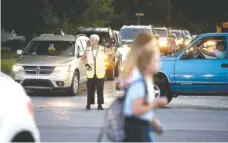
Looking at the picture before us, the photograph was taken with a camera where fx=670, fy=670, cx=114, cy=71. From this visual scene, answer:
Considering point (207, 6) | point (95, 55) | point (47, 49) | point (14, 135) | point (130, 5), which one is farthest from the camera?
point (130, 5)

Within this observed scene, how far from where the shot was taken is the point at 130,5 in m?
87.8

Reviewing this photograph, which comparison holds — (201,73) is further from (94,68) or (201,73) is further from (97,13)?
(97,13)

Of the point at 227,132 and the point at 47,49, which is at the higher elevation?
the point at 47,49

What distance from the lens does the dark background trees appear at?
34969 mm

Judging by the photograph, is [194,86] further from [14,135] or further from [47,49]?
[14,135]

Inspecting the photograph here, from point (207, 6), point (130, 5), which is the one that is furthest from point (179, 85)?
point (130, 5)

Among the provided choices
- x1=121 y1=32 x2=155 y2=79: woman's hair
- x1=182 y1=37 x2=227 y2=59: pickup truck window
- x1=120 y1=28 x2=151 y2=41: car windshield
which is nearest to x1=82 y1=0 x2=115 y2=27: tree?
x1=120 y1=28 x2=151 y2=41: car windshield

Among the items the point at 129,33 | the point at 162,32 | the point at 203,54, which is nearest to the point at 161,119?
the point at 203,54

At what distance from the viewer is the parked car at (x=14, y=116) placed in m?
6.45

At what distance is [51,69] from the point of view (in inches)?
710

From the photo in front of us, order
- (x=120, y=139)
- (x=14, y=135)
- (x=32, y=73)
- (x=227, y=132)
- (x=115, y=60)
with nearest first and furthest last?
(x=120, y=139) → (x=14, y=135) → (x=227, y=132) → (x=32, y=73) → (x=115, y=60)

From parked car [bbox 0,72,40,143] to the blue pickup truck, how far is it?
8616 millimetres

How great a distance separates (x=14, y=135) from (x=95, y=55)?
8169mm

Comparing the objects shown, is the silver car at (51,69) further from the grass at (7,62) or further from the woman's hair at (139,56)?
the woman's hair at (139,56)
